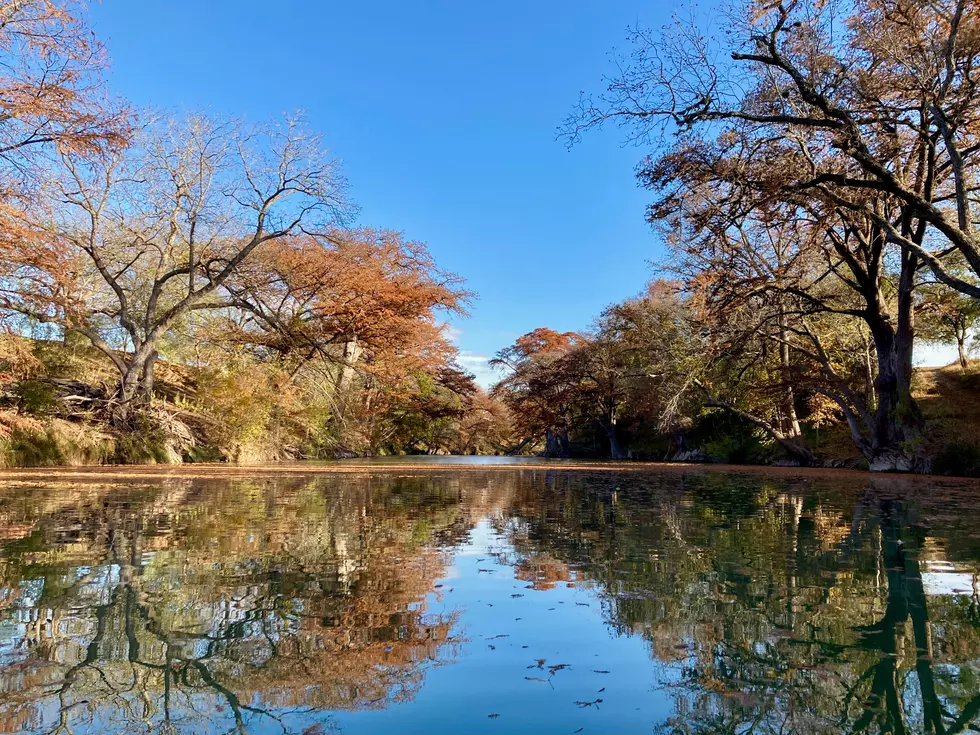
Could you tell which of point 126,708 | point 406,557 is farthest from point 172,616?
point 406,557

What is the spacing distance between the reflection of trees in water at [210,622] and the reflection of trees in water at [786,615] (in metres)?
1.03

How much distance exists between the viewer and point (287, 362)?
20344 millimetres

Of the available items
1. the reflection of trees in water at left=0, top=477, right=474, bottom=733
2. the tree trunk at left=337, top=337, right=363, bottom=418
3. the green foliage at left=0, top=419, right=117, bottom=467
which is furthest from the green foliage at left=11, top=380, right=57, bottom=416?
the reflection of trees in water at left=0, top=477, right=474, bottom=733

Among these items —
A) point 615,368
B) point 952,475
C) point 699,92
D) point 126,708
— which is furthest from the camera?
point 615,368

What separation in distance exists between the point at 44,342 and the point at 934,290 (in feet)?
91.0

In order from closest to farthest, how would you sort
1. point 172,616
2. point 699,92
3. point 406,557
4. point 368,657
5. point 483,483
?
1. point 368,657
2. point 172,616
3. point 406,557
4. point 699,92
5. point 483,483

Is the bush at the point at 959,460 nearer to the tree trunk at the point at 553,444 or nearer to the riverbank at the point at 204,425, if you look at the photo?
the riverbank at the point at 204,425

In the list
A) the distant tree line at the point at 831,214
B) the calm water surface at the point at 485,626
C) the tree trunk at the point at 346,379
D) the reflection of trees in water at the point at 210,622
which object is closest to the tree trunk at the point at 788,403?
the distant tree line at the point at 831,214

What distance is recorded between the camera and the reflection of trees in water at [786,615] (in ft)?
6.77

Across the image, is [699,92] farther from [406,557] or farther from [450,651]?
[450,651]

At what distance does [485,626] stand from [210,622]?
1.28 meters

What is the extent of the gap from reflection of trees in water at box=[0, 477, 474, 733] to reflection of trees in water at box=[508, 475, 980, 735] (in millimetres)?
1031

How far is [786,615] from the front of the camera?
3027mm

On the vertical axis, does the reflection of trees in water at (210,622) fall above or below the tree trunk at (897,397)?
below
